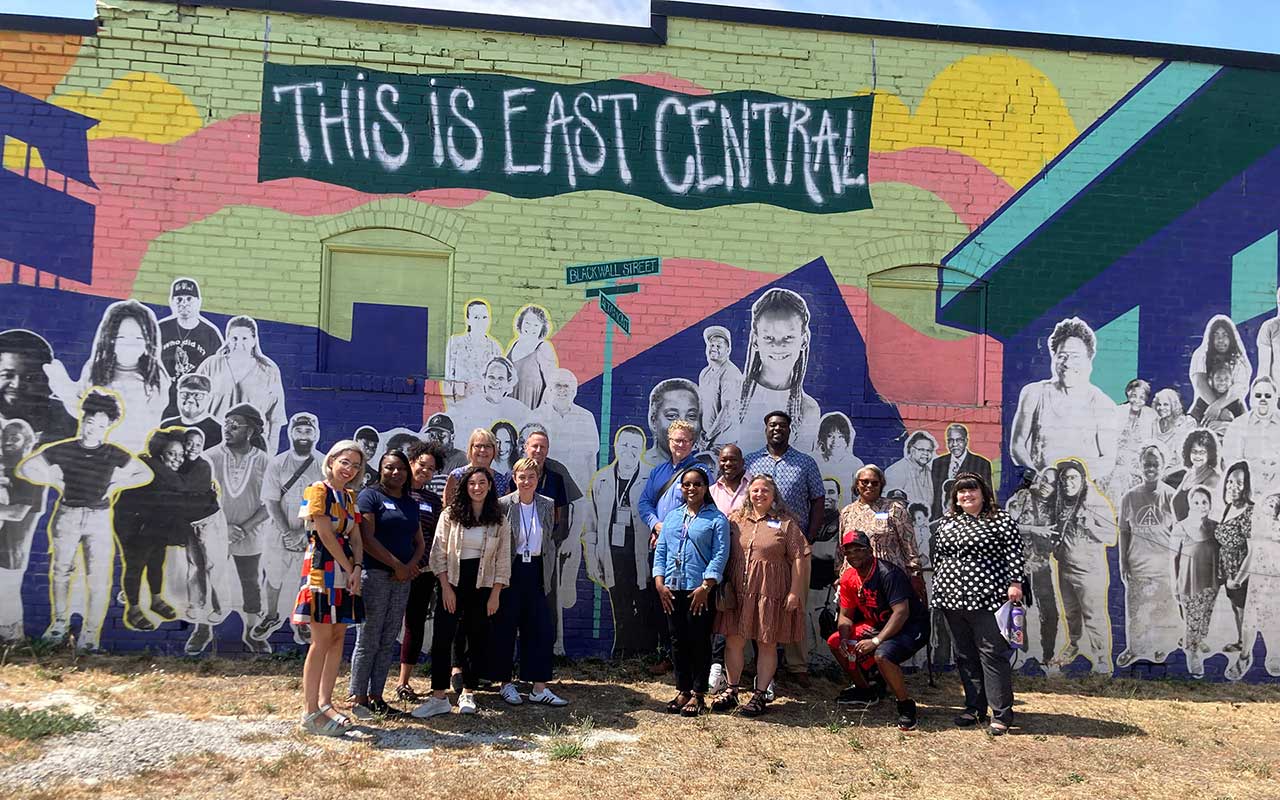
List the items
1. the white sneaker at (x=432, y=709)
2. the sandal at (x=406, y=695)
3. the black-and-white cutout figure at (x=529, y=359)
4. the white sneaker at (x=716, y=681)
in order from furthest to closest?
the black-and-white cutout figure at (x=529, y=359)
the white sneaker at (x=716, y=681)
the sandal at (x=406, y=695)
the white sneaker at (x=432, y=709)

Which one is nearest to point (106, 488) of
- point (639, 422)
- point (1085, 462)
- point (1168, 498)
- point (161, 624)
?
point (161, 624)

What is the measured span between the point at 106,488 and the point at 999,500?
295 inches

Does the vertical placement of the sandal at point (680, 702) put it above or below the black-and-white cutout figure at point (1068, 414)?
below

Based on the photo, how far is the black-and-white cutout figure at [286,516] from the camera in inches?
318

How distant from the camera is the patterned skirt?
238 inches

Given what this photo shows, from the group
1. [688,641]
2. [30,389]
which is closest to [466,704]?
[688,641]

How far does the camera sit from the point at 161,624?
314 inches

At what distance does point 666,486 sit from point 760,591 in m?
1.24

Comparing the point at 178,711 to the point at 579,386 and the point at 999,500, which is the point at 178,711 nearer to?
the point at 579,386

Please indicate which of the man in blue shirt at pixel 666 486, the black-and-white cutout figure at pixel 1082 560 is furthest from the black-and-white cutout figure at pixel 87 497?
the black-and-white cutout figure at pixel 1082 560

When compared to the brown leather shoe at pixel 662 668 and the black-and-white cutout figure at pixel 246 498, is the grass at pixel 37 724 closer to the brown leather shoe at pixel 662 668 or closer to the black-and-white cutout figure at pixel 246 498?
the black-and-white cutout figure at pixel 246 498

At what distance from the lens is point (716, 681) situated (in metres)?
7.29

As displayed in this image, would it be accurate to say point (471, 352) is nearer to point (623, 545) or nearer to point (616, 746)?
point (623, 545)

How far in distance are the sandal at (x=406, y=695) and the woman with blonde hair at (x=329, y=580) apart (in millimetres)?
627
